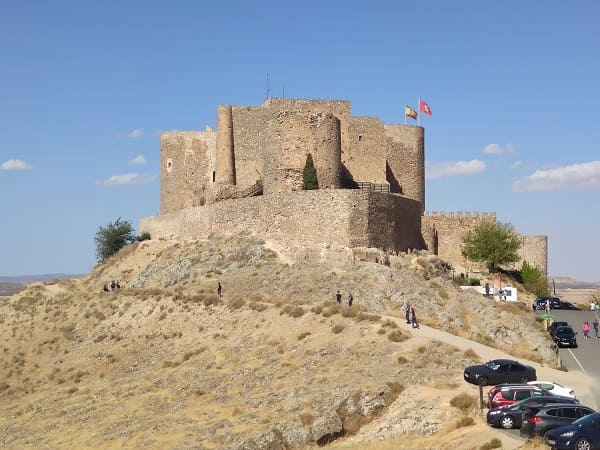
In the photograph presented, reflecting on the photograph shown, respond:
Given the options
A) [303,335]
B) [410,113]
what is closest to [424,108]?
[410,113]

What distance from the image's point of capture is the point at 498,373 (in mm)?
26531

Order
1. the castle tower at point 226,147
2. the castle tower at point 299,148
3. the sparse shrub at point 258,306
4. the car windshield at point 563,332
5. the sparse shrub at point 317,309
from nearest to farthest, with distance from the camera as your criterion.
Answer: the sparse shrub at point 317,309, the sparse shrub at point 258,306, the car windshield at point 563,332, the castle tower at point 299,148, the castle tower at point 226,147

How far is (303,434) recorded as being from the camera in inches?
994

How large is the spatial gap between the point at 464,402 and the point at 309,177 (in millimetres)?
23817

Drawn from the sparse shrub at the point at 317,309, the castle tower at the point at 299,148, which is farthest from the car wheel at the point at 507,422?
the castle tower at the point at 299,148

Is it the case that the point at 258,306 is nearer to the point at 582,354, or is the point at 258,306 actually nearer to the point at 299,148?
the point at 299,148

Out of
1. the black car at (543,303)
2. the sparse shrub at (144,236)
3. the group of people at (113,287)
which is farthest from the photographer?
the sparse shrub at (144,236)

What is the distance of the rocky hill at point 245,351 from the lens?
2628cm

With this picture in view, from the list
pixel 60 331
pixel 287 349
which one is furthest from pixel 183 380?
pixel 60 331

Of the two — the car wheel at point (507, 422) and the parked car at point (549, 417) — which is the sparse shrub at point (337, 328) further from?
the parked car at point (549, 417)

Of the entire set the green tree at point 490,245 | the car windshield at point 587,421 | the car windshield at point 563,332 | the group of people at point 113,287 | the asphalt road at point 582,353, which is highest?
the green tree at point 490,245

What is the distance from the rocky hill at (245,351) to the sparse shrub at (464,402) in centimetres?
26

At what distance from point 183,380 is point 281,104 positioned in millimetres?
A: 24702

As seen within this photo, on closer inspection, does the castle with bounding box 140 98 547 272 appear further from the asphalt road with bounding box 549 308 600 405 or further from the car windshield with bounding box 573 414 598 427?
the car windshield with bounding box 573 414 598 427
